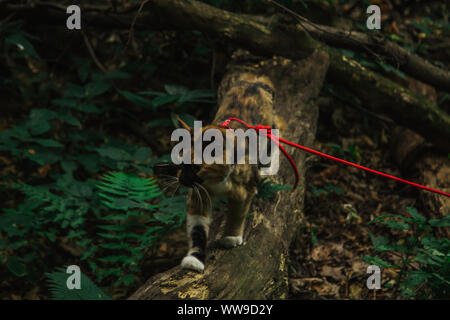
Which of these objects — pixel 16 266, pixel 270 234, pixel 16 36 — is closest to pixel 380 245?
pixel 270 234

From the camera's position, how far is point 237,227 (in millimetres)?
3027

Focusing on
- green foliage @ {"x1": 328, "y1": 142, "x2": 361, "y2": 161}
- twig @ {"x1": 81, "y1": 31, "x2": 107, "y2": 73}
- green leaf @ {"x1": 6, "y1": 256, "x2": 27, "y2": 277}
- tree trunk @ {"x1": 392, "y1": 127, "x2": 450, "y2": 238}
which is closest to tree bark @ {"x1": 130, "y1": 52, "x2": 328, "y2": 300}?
green foliage @ {"x1": 328, "y1": 142, "x2": 361, "y2": 161}

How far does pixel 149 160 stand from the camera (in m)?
5.59

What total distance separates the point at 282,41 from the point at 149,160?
2486mm

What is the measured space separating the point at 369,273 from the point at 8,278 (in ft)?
12.4

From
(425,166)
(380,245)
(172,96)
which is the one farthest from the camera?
(425,166)

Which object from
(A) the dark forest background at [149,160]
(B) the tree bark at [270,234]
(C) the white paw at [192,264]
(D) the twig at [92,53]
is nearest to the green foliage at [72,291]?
(A) the dark forest background at [149,160]

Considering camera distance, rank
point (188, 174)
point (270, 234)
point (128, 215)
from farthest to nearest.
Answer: point (128, 215) → point (270, 234) → point (188, 174)

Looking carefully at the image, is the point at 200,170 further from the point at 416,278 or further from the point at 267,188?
the point at 416,278

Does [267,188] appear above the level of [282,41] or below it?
below

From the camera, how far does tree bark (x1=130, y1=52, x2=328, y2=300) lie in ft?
8.59

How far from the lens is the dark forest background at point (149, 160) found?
3.79 meters

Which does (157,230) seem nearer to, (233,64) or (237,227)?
(237,227)
